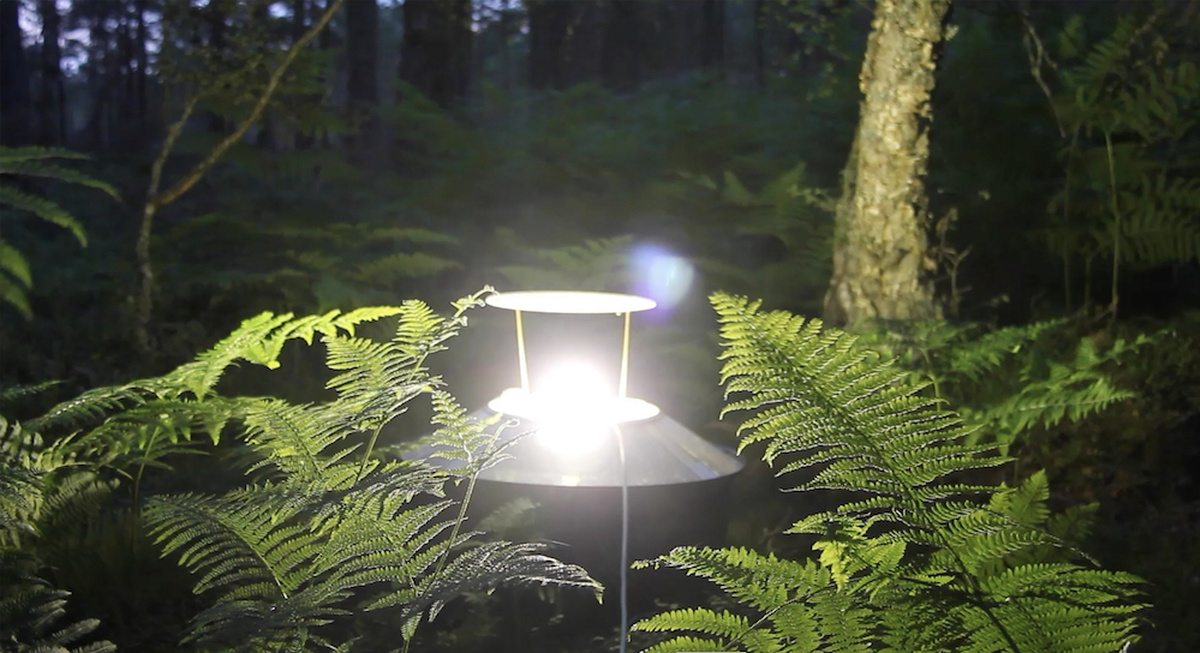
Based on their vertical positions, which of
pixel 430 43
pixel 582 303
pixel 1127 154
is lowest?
pixel 582 303

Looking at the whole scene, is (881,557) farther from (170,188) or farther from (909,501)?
(170,188)

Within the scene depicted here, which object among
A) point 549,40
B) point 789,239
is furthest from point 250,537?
point 549,40

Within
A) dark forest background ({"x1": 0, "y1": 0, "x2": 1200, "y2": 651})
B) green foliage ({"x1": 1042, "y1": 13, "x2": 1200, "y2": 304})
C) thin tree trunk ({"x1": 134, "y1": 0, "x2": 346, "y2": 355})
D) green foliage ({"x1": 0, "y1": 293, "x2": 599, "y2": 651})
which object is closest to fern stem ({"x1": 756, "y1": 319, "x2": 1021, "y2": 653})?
green foliage ({"x1": 0, "y1": 293, "x2": 599, "y2": 651})

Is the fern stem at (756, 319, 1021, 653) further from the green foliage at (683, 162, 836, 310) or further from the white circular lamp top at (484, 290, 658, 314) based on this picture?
the green foliage at (683, 162, 836, 310)

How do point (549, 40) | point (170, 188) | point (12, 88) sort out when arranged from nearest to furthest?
point (170, 188)
point (12, 88)
point (549, 40)

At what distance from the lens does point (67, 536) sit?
8.67 feet

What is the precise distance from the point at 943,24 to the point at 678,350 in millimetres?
1728

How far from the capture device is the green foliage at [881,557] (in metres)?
1.54

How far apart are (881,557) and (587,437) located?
3.99 feet

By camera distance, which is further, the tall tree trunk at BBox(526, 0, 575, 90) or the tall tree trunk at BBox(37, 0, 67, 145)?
the tall tree trunk at BBox(526, 0, 575, 90)

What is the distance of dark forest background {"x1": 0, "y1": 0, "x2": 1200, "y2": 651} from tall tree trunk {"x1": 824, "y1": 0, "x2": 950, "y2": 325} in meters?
0.12

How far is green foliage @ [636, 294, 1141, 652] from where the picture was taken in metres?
1.54

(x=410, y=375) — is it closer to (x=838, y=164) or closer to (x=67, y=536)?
(x=67, y=536)

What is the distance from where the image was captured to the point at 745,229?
4633mm
